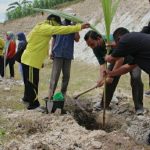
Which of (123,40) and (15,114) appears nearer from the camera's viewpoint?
(123,40)

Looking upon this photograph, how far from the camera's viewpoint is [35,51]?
8.04 m

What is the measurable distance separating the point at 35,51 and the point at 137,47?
2.94 metres

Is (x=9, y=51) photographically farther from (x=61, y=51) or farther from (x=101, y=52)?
(x=101, y=52)

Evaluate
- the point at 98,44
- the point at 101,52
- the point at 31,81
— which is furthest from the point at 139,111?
the point at 31,81

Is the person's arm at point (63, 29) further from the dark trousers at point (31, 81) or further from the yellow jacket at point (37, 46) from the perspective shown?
the dark trousers at point (31, 81)

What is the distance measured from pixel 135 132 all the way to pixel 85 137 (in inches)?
43.7

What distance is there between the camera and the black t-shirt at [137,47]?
5441 millimetres

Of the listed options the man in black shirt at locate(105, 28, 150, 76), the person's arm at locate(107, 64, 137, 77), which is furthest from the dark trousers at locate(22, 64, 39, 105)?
the man in black shirt at locate(105, 28, 150, 76)

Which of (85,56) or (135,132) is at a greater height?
(135,132)

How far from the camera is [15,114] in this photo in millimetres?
7781

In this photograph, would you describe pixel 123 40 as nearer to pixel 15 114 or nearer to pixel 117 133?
pixel 117 133

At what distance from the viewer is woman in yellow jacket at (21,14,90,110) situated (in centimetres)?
775

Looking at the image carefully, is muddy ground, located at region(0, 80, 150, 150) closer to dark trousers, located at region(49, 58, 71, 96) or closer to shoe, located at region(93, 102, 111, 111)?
shoe, located at region(93, 102, 111, 111)

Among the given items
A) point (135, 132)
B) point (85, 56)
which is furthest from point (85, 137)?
point (85, 56)
